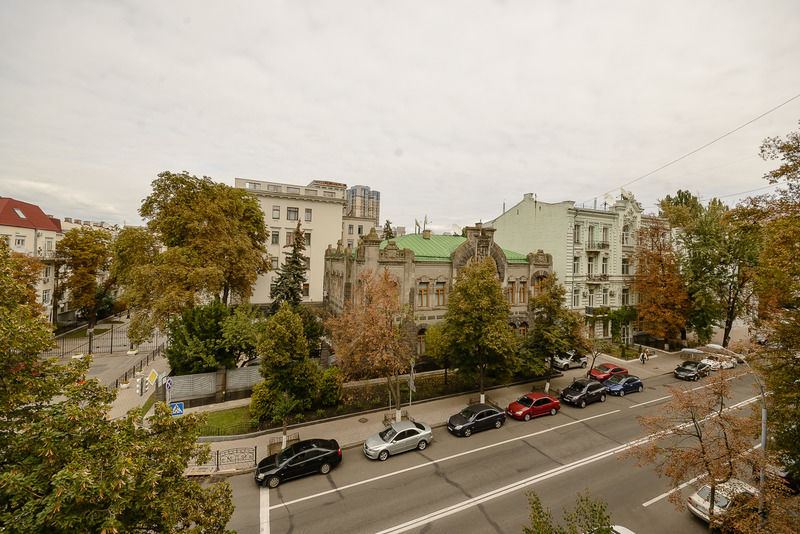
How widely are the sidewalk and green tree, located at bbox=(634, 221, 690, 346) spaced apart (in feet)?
21.4

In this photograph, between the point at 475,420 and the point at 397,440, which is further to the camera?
the point at 475,420

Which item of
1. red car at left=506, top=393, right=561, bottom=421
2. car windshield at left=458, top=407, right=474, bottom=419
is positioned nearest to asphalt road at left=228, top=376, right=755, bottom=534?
car windshield at left=458, top=407, right=474, bottom=419

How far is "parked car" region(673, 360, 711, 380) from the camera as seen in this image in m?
30.6

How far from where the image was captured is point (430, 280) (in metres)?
31.4

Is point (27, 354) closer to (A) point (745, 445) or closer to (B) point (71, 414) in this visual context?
(B) point (71, 414)

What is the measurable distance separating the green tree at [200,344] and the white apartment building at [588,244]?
3287cm

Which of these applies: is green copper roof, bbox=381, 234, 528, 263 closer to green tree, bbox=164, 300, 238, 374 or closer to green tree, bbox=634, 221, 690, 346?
green tree, bbox=634, 221, 690, 346

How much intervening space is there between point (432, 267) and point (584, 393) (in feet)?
49.9

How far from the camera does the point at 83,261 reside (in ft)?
144

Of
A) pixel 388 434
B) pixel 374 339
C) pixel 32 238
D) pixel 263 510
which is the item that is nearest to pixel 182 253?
pixel 374 339

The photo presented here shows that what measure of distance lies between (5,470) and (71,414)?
1235 millimetres

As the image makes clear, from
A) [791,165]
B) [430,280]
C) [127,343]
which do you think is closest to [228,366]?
[430,280]

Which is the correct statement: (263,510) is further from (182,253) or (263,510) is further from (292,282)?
(182,253)

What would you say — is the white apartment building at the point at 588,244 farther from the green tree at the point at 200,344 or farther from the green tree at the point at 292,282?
the green tree at the point at 200,344
